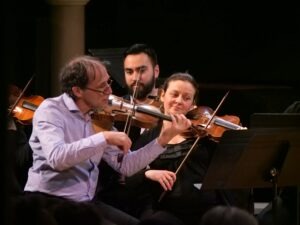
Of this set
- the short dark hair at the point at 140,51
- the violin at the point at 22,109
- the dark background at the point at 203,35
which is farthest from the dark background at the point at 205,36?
the violin at the point at 22,109

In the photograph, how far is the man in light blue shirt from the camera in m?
2.29

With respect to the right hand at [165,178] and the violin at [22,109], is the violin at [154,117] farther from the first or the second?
the violin at [22,109]

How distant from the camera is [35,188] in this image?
2414 mm

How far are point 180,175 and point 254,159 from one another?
52cm

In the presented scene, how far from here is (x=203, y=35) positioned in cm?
475

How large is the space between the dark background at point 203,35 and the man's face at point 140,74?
3.92 feet

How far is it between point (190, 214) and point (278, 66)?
2.34 meters

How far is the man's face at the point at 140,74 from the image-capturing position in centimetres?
335

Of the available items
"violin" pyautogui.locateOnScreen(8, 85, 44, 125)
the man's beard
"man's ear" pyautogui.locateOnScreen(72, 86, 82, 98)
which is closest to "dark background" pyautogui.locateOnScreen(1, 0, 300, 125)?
the man's beard

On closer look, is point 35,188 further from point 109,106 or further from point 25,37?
point 25,37

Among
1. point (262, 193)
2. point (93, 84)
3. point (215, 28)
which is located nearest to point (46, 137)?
point (93, 84)

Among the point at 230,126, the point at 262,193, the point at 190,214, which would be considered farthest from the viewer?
the point at 262,193

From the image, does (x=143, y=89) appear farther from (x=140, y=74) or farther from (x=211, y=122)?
(x=211, y=122)

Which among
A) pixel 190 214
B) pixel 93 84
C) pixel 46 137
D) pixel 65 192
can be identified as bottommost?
pixel 190 214
